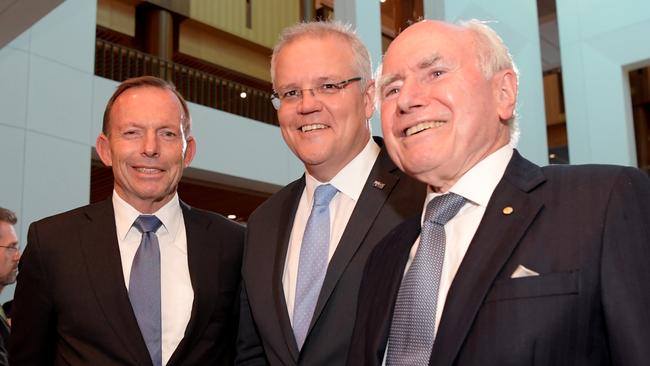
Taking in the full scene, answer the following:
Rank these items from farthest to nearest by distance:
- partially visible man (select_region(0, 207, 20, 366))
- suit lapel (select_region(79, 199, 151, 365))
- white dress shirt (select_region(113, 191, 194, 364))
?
partially visible man (select_region(0, 207, 20, 366)) → white dress shirt (select_region(113, 191, 194, 364)) → suit lapel (select_region(79, 199, 151, 365))

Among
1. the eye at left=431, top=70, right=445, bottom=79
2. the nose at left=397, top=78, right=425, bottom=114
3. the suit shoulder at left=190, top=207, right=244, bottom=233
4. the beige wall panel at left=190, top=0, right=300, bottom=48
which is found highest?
the beige wall panel at left=190, top=0, right=300, bottom=48

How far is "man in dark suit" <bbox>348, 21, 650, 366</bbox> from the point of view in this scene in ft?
4.41

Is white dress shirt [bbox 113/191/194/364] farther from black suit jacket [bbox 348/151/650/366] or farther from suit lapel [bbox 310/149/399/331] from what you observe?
black suit jacket [bbox 348/151/650/366]

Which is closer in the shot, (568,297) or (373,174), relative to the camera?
(568,297)

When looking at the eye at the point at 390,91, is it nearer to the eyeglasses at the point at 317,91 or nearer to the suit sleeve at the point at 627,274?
the eyeglasses at the point at 317,91

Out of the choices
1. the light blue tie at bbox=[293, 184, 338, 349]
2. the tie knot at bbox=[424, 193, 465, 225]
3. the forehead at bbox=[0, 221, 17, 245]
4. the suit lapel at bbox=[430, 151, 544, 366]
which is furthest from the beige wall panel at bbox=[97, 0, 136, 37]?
the suit lapel at bbox=[430, 151, 544, 366]

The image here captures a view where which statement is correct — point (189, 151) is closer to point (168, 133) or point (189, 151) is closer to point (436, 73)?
point (168, 133)

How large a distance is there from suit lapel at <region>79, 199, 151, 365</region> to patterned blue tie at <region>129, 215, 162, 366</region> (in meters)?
0.04

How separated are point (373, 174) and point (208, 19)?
11.3 m

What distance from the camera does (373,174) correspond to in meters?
2.29

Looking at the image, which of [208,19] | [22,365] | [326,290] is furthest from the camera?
[208,19]

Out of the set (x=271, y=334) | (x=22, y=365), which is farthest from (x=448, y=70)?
(x=22, y=365)

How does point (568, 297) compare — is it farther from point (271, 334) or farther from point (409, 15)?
point (409, 15)

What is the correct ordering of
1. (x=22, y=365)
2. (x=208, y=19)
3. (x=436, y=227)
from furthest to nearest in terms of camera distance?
(x=208, y=19) < (x=22, y=365) < (x=436, y=227)
